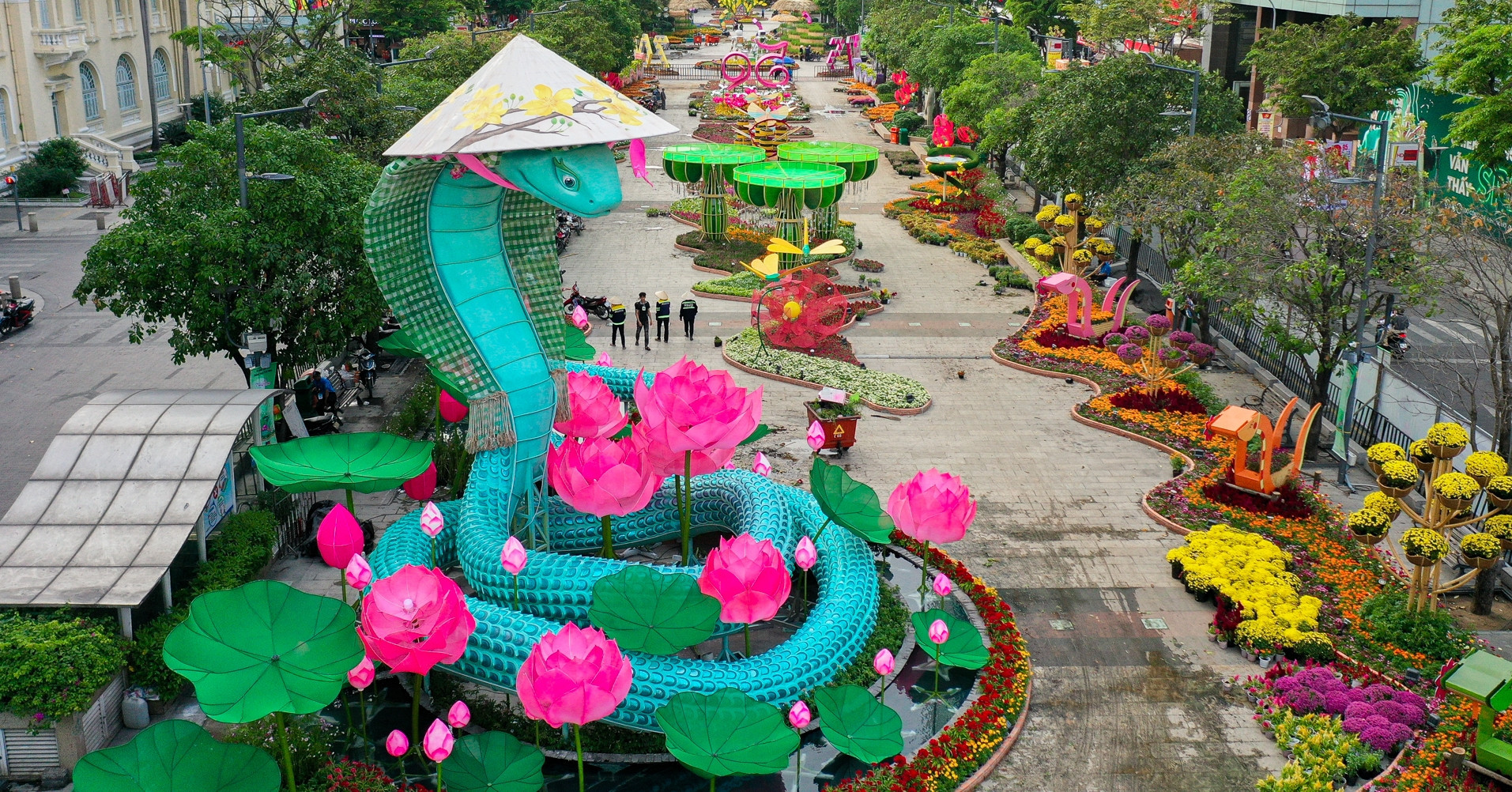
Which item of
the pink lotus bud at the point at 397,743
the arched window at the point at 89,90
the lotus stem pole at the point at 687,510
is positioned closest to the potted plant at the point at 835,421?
the lotus stem pole at the point at 687,510

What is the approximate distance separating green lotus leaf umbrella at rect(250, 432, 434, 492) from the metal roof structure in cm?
96

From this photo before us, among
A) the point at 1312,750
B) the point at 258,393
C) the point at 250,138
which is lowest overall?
the point at 1312,750

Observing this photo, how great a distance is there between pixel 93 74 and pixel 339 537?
46.6 metres

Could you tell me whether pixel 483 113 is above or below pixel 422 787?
above

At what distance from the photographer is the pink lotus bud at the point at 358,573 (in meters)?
13.3

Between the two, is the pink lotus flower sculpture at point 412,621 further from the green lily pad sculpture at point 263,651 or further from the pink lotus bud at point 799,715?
the pink lotus bud at point 799,715

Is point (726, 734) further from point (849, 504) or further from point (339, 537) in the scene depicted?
point (339, 537)

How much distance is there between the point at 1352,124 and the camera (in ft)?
149

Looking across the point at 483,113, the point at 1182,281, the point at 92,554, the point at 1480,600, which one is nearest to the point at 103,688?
the point at 92,554

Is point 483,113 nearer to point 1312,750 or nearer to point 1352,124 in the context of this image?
point 1312,750

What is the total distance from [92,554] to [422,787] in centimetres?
482

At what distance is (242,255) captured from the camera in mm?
20484

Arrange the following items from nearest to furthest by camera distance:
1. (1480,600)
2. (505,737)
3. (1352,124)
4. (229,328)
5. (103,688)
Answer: (505,737)
(103,688)
(1480,600)
(229,328)
(1352,124)

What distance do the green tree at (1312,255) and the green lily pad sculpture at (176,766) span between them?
56.2 ft
